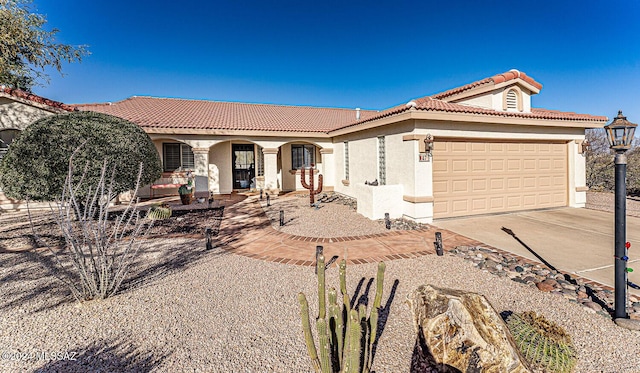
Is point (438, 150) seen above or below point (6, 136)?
below

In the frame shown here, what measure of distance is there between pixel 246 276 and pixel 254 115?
15022 millimetres

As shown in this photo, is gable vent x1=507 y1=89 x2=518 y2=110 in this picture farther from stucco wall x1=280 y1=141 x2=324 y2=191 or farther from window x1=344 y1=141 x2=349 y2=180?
stucco wall x1=280 y1=141 x2=324 y2=191

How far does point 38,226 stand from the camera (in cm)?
867

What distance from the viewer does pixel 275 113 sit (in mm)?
19953

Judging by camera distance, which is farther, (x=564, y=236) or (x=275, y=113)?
(x=275, y=113)

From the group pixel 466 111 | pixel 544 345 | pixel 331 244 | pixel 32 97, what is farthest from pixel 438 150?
pixel 32 97

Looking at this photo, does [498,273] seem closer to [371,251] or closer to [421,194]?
[371,251]

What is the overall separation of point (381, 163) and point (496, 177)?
3754mm

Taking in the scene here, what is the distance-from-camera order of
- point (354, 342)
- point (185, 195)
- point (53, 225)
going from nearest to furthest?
point (354, 342)
point (53, 225)
point (185, 195)

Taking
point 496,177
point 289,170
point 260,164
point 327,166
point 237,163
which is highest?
point 237,163

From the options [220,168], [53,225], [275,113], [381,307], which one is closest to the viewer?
[381,307]

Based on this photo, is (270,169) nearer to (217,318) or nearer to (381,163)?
(381,163)

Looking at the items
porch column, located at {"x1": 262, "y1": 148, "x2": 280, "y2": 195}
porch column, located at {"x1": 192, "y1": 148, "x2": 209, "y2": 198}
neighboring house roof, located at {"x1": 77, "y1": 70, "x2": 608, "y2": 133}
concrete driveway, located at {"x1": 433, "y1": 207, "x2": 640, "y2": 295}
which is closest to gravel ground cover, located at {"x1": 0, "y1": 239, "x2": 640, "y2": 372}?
concrete driveway, located at {"x1": 433, "y1": 207, "x2": 640, "y2": 295}

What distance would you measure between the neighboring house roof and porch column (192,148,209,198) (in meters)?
1.16
